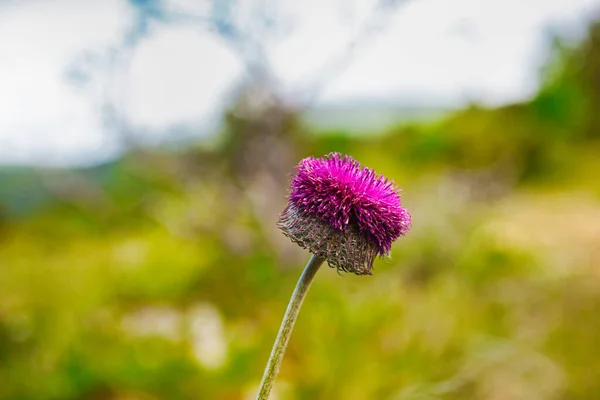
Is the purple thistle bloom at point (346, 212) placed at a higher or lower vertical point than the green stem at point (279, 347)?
higher

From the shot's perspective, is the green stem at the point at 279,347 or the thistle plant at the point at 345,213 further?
the thistle plant at the point at 345,213

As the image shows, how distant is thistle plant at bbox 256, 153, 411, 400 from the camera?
437 mm

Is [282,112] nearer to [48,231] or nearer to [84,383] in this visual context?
[84,383]

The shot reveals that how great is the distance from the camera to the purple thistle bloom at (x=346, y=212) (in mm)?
442

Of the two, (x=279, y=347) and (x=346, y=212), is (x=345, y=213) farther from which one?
(x=279, y=347)

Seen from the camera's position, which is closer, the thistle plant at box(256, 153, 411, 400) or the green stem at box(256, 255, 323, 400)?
the green stem at box(256, 255, 323, 400)

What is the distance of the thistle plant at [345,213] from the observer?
0.44m

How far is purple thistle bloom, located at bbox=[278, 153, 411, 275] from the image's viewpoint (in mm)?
442

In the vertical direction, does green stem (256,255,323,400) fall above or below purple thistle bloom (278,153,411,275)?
below

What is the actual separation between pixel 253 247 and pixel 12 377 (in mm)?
1823

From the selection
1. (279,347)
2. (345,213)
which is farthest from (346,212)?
(279,347)

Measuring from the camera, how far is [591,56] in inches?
357

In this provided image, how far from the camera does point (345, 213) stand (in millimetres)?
445

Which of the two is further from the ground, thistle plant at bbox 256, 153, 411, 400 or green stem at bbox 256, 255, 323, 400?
thistle plant at bbox 256, 153, 411, 400
